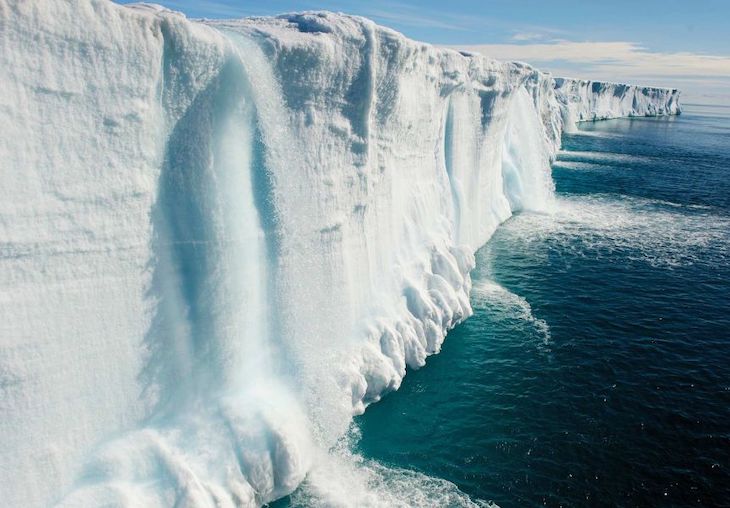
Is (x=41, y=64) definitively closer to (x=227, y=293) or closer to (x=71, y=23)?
(x=71, y=23)

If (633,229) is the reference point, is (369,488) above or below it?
below

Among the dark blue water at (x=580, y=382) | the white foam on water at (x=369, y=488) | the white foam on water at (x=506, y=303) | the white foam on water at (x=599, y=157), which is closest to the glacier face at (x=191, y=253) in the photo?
the white foam on water at (x=369, y=488)

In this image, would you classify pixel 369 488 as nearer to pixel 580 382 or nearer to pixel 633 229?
pixel 580 382

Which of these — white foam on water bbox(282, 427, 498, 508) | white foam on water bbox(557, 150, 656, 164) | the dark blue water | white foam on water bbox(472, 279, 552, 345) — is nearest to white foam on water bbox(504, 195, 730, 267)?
the dark blue water

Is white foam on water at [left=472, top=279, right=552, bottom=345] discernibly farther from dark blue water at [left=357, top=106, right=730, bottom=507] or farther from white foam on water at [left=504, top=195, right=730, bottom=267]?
white foam on water at [left=504, top=195, right=730, bottom=267]

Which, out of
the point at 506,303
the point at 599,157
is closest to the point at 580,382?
the point at 506,303
